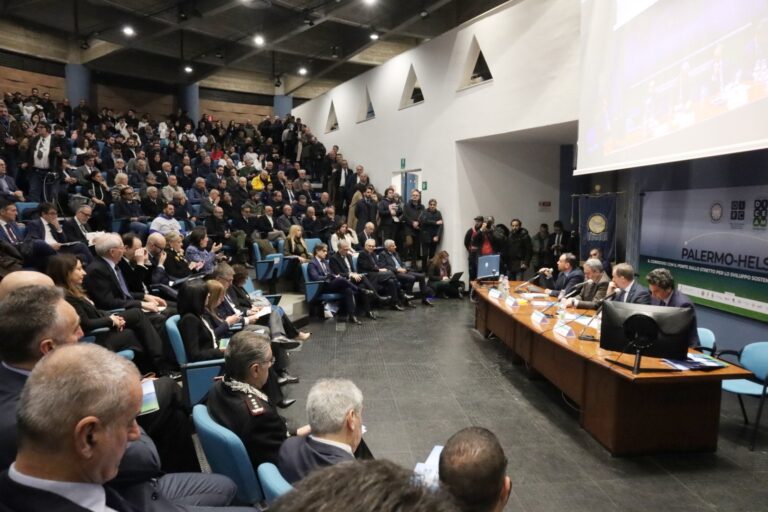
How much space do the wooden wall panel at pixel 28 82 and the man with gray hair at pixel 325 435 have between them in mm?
15053

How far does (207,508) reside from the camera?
1.64 metres

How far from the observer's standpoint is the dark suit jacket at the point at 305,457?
1771 millimetres

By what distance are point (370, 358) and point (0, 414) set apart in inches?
156

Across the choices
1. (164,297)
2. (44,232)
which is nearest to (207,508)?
(164,297)

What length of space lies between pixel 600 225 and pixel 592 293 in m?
3.59

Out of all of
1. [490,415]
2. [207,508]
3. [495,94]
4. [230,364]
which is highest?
[495,94]

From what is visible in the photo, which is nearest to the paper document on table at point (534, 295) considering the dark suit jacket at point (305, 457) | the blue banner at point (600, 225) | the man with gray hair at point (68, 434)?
the blue banner at point (600, 225)

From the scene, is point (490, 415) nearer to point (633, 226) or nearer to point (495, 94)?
point (633, 226)

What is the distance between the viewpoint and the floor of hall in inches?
108

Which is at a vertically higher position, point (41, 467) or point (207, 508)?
point (41, 467)

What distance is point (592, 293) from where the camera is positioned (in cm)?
512

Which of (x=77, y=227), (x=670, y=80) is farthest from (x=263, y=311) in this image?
(x=670, y=80)

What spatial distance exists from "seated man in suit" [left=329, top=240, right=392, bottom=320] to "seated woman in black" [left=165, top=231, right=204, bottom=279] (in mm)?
2288

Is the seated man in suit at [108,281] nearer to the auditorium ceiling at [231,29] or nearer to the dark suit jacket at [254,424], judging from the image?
the dark suit jacket at [254,424]
